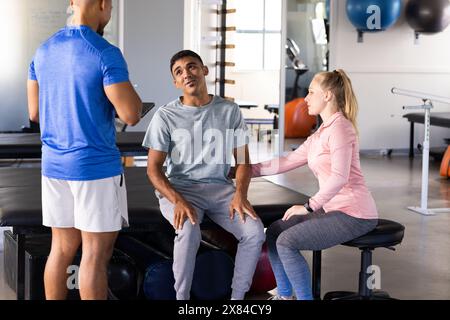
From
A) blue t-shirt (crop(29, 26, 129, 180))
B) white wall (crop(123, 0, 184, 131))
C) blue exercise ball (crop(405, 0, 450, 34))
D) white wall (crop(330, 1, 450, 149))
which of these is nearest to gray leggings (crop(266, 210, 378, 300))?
blue t-shirt (crop(29, 26, 129, 180))

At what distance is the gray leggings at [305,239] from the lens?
10.8ft

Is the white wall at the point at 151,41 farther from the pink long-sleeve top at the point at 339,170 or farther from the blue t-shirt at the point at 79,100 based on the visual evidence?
the blue t-shirt at the point at 79,100

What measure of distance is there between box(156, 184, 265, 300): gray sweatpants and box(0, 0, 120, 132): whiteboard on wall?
4836 millimetres

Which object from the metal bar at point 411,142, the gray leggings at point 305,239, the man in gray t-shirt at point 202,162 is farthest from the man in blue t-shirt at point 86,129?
the metal bar at point 411,142

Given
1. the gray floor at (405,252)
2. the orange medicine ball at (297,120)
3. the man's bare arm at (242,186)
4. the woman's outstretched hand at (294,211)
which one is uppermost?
the man's bare arm at (242,186)

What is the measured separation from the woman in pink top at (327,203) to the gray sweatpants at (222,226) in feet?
0.36

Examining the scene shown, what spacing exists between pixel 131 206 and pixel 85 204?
73cm

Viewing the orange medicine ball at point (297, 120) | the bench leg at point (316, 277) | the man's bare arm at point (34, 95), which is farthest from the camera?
the orange medicine ball at point (297, 120)

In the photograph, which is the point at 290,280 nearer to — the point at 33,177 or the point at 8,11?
the point at 33,177

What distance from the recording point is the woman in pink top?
3.32m

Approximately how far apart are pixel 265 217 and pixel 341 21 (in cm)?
624

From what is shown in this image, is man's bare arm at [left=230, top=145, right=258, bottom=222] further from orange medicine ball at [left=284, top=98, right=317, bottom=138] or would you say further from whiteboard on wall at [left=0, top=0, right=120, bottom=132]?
orange medicine ball at [left=284, top=98, right=317, bottom=138]

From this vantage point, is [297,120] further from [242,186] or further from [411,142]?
[242,186]
